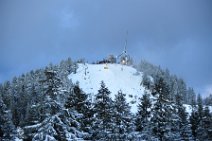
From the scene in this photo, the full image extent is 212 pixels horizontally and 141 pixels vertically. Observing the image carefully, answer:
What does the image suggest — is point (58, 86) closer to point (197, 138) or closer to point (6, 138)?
point (6, 138)

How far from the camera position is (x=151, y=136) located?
138ft

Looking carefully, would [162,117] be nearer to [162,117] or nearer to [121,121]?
[162,117]

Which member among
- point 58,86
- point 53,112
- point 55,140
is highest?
point 58,86

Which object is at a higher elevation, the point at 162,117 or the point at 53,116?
the point at 162,117

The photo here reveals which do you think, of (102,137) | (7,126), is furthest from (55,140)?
(7,126)

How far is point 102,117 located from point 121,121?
2.95m

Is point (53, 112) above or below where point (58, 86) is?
below

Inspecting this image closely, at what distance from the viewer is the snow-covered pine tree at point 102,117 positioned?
127 feet

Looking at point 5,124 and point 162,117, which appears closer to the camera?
point 5,124

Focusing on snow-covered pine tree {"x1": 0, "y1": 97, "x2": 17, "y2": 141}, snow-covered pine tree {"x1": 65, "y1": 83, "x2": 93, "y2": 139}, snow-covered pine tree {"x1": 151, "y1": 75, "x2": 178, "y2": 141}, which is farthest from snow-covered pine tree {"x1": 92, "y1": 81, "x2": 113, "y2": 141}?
snow-covered pine tree {"x1": 0, "y1": 97, "x2": 17, "y2": 141}

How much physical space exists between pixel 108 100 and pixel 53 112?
12844mm

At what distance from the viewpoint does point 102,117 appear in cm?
3919

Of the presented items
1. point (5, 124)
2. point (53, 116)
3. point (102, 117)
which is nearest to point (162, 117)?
point (102, 117)

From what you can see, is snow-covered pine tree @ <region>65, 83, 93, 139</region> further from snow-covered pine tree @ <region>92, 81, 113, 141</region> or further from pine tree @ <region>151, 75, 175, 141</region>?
pine tree @ <region>151, 75, 175, 141</region>
